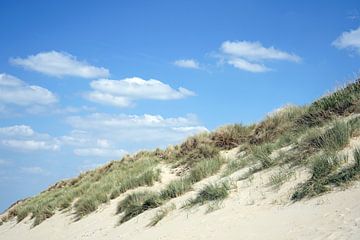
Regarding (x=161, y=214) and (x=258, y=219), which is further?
(x=161, y=214)

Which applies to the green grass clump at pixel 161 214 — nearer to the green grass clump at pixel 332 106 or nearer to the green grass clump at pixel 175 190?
the green grass clump at pixel 175 190

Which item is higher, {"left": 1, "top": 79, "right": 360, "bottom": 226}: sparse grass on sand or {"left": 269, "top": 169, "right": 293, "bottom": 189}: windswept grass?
{"left": 1, "top": 79, "right": 360, "bottom": 226}: sparse grass on sand

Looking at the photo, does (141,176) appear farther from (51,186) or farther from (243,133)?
(51,186)

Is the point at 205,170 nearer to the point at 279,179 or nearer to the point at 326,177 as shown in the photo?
the point at 279,179

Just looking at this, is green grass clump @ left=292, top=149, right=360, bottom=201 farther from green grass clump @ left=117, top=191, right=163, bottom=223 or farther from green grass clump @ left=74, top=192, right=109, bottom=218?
green grass clump @ left=74, top=192, right=109, bottom=218

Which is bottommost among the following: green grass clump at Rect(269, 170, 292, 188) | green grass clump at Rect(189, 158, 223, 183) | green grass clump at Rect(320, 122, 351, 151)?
green grass clump at Rect(269, 170, 292, 188)

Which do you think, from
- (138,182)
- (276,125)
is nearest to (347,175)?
(276,125)

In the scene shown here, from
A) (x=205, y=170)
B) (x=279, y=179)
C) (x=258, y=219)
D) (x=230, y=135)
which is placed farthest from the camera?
(x=230, y=135)

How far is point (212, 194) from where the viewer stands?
1163 centimetres

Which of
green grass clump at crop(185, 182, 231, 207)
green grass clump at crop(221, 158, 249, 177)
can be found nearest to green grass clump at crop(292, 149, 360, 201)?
green grass clump at crop(185, 182, 231, 207)

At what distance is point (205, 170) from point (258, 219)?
669 centimetres

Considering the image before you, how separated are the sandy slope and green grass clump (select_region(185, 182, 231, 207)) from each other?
9.3 inches

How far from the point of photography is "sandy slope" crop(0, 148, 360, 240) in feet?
24.3

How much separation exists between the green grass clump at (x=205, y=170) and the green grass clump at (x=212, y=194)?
10.5ft
